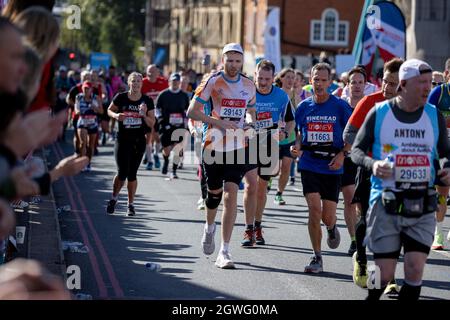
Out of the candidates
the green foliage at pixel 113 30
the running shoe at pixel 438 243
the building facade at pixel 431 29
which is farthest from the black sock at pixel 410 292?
the green foliage at pixel 113 30

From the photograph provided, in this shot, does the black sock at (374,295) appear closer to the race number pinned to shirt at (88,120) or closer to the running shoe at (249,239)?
the running shoe at (249,239)

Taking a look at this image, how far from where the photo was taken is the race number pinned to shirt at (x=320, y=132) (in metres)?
11.7

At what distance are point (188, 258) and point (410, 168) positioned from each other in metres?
4.54

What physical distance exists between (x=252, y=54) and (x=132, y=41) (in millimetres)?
42388

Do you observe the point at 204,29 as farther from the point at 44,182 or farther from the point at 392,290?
the point at 44,182

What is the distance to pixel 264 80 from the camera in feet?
46.1

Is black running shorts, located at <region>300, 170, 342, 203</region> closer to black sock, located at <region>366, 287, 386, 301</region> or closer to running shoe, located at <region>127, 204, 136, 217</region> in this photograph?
black sock, located at <region>366, 287, 386, 301</region>

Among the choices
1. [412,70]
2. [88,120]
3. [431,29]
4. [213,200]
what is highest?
[431,29]

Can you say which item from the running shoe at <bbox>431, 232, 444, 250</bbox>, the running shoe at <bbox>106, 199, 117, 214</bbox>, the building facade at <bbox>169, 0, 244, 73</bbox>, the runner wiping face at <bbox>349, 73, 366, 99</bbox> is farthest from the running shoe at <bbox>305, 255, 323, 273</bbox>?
the building facade at <bbox>169, 0, 244, 73</bbox>

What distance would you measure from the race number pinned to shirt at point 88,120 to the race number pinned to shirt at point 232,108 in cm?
1194

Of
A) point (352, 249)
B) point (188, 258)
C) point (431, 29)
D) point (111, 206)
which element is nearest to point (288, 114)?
point (352, 249)

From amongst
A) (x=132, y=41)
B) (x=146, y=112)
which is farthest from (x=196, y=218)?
(x=132, y=41)

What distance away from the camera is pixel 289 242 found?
1402 centimetres
